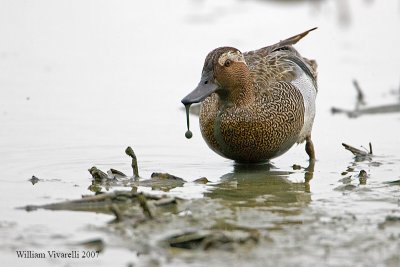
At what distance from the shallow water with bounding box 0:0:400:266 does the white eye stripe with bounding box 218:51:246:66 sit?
0.99 metres

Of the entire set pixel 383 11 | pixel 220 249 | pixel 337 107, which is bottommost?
pixel 220 249

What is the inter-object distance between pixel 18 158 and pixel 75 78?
3952 millimetres

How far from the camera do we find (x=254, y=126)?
8055 millimetres

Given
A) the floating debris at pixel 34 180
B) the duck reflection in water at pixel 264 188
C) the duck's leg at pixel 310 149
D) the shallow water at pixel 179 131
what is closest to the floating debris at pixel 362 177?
the shallow water at pixel 179 131

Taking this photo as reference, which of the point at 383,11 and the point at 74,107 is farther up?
the point at 383,11

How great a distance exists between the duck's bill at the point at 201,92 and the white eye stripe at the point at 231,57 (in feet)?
0.65

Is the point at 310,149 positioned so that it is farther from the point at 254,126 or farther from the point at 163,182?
the point at 163,182

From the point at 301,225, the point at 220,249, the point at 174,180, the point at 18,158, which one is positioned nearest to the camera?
the point at 220,249

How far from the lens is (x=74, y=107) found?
10.7m

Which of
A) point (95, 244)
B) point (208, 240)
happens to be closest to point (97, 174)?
point (95, 244)

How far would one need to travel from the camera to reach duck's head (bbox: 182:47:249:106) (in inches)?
307

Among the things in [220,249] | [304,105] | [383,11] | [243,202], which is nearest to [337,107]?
[304,105]

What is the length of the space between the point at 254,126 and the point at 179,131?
1924mm

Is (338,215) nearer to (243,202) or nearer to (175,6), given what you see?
(243,202)
